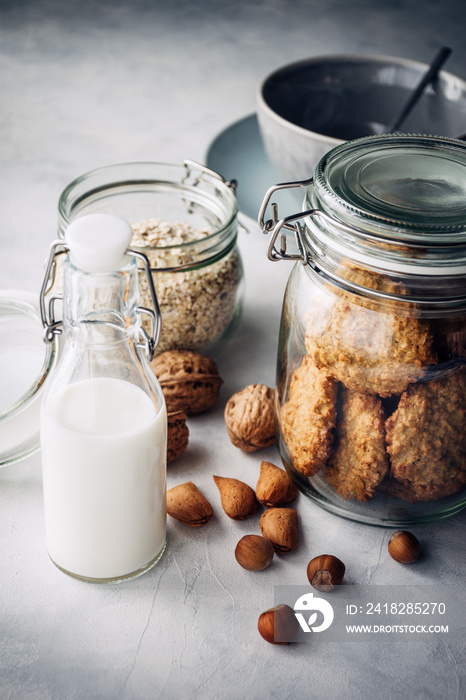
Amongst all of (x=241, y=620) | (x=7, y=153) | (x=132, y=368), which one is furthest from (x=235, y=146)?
(x=241, y=620)

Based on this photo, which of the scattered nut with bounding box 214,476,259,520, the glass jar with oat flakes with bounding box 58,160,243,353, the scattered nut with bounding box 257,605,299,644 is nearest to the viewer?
the scattered nut with bounding box 257,605,299,644

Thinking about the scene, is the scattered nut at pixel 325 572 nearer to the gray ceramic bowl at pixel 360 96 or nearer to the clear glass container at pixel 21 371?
the clear glass container at pixel 21 371

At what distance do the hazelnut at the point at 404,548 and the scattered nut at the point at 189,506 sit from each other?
18 centimetres

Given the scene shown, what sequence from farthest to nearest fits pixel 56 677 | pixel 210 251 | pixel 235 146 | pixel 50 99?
pixel 50 99 → pixel 235 146 → pixel 210 251 → pixel 56 677

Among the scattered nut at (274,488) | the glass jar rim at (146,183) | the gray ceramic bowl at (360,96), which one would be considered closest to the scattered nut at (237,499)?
the scattered nut at (274,488)

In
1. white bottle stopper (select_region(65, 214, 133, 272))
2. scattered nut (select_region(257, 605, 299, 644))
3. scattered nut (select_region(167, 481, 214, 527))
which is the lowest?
scattered nut (select_region(167, 481, 214, 527))

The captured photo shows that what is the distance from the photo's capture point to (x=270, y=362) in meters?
0.96

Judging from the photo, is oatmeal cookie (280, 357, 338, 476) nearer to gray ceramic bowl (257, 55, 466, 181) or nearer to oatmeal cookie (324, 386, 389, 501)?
oatmeal cookie (324, 386, 389, 501)

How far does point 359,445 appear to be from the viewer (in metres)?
0.68

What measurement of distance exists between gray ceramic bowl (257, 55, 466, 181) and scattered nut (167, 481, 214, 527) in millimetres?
642

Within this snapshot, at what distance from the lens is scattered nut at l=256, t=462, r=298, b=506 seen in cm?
75

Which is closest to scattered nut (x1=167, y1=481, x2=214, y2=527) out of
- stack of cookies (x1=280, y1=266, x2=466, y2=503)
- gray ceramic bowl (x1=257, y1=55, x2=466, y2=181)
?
stack of cookies (x1=280, y1=266, x2=466, y2=503)

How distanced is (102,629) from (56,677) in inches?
2.2

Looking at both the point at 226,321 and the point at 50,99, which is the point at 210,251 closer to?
the point at 226,321
